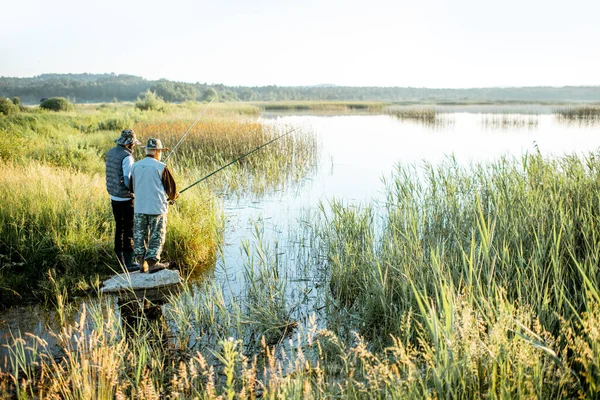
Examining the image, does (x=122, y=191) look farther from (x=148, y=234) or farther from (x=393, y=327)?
(x=393, y=327)

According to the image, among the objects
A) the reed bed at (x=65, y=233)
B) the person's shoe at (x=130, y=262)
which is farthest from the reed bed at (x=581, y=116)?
the person's shoe at (x=130, y=262)

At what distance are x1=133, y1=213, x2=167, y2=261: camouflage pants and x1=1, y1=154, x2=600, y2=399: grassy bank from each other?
0.74 meters

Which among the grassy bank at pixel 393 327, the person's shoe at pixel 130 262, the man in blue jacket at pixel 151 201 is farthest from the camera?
the person's shoe at pixel 130 262

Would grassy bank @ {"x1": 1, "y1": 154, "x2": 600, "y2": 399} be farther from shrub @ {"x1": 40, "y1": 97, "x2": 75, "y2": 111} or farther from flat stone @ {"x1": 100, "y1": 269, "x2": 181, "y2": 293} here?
shrub @ {"x1": 40, "y1": 97, "x2": 75, "y2": 111}

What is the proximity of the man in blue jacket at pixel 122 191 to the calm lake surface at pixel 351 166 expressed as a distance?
1.24 m

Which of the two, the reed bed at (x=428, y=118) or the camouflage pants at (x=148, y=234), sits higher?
the reed bed at (x=428, y=118)

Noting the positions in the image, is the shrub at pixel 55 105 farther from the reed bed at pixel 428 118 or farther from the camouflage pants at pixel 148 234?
the camouflage pants at pixel 148 234

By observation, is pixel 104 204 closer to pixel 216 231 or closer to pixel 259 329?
pixel 216 231

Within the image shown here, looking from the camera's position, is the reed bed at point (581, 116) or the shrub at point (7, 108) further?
the reed bed at point (581, 116)

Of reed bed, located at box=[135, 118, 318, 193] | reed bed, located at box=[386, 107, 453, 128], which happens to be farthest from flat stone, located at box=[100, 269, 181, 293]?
reed bed, located at box=[386, 107, 453, 128]

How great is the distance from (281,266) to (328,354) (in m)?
2.54

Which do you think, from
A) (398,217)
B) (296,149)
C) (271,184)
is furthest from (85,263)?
(296,149)

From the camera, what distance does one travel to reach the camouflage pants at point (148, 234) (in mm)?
5867

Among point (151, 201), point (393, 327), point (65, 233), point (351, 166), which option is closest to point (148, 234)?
point (151, 201)
